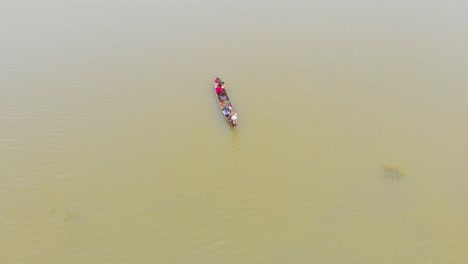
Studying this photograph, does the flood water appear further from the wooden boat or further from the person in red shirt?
the person in red shirt

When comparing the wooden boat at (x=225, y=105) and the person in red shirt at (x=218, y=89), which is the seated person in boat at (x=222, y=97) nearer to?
the wooden boat at (x=225, y=105)

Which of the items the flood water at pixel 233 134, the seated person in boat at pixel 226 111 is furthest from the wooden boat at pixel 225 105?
the flood water at pixel 233 134

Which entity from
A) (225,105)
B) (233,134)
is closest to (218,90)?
(225,105)

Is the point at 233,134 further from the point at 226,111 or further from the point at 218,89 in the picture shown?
the point at 218,89

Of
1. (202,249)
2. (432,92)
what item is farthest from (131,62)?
(432,92)

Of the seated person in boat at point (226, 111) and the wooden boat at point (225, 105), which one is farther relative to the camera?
the seated person in boat at point (226, 111)

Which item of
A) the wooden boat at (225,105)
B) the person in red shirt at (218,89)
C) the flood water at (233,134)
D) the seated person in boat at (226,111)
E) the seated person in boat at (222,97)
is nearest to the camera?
the flood water at (233,134)
